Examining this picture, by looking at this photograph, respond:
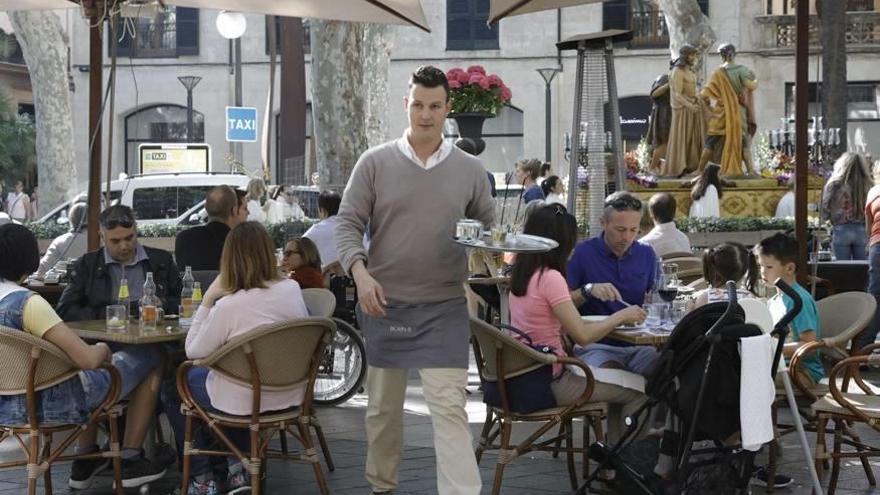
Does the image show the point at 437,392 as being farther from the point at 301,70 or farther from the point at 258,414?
the point at 301,70

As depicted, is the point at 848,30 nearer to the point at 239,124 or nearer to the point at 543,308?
the point at 239,124

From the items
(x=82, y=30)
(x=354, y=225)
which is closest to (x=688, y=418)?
(x=354, y=225)

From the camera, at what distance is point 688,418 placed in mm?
5980

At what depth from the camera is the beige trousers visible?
5992 millimetres

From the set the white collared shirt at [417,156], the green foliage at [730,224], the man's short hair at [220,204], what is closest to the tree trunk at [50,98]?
the green foliage at [730,224]

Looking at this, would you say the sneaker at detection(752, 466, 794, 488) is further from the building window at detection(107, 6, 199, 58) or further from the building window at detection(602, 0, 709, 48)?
the building window at detection(107, 6, 199, 58)

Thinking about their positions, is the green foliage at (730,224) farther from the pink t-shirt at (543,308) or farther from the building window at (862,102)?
the building window at (862,102)

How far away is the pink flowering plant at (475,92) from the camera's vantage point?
690 inches

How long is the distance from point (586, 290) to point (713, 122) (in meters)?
13.3

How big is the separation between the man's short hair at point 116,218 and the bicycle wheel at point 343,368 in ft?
8.71

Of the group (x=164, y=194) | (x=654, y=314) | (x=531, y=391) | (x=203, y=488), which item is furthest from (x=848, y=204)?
(x=164, y=194)

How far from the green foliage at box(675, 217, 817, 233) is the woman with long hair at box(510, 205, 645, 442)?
1017cm

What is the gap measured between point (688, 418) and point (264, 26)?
35717mm

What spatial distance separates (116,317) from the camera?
7.08 m
